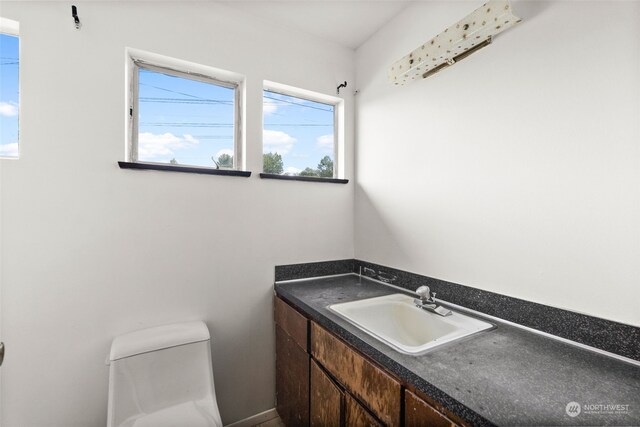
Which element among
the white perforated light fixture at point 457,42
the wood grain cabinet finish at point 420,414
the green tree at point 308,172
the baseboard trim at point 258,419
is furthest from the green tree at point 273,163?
the baseboard trim at point 258,419

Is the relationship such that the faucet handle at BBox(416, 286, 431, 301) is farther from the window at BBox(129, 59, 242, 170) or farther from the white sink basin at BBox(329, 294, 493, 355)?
the window at BBox(129, 59, 242, 170)

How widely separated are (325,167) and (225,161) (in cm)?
76

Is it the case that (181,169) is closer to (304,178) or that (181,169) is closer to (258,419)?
(304,178)

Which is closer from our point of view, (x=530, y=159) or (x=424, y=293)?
(x=530, y=159)

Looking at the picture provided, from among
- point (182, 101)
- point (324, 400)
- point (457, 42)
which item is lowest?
point (324, 400)

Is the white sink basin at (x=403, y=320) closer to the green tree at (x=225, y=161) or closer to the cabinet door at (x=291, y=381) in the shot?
the cabinet door at (x=291, y=381)

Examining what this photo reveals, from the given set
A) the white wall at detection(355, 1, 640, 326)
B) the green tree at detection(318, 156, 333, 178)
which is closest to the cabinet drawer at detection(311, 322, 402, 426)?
the white wall at detection(355, 1, 640, 326)

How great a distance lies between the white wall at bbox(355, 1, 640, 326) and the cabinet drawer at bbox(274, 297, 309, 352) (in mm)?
733

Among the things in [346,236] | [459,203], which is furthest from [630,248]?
[346,236]

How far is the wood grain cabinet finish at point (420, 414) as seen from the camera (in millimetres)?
741

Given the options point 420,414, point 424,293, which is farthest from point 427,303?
point 420,414

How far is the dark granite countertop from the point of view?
0.67 meters

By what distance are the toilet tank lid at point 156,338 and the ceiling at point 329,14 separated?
195 centimetres

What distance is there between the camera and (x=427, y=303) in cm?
140
